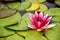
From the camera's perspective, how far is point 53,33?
35.5 inches

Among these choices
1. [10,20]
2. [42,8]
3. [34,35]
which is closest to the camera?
[34,35]

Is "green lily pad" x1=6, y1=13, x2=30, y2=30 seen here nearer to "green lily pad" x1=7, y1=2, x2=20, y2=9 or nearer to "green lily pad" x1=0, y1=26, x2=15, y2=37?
"green lily pad" x1=0, y1=26, x2=15, y2=37

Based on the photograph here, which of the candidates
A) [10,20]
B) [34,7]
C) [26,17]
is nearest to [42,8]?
[34,7]

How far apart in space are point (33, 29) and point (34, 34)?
0.16 ft

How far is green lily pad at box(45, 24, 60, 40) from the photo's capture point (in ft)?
2.87

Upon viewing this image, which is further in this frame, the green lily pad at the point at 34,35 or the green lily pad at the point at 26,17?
the green lily pad at the point at 26,17

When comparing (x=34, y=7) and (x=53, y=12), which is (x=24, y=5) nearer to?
(x=34, y=7)

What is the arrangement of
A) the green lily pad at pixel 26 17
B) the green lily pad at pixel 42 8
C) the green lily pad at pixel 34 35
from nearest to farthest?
the green lily pad at pixel 34 35
the green lily pad at pixel 26 17
the green lily pad at pixel 42 8

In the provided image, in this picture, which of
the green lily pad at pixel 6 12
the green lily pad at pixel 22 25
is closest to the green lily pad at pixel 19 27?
the green lily pad at pixel 22 25

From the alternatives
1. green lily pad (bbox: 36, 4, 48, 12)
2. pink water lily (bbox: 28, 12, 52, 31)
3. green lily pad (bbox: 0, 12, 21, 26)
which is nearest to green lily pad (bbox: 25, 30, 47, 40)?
pink water lily (bbox: 28, 12, 52, 31)

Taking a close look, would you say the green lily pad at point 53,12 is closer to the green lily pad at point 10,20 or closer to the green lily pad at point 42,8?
the green lily pad at point 42,8

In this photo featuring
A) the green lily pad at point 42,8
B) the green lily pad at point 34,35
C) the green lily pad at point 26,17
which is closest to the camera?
the green lily pad at point 34,35

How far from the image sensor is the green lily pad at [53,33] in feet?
2.87

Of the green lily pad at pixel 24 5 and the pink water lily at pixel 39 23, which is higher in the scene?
the green lily pad at pixel 24 5
